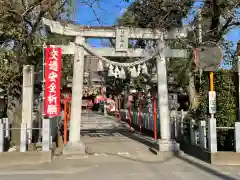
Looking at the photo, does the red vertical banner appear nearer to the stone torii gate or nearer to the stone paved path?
the stone torii gate

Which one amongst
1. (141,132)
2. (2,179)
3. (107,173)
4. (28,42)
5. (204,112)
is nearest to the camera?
(2,179)

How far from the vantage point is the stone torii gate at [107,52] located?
1217 cm

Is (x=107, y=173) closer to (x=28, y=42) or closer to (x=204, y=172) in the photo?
(x=204, y=172)

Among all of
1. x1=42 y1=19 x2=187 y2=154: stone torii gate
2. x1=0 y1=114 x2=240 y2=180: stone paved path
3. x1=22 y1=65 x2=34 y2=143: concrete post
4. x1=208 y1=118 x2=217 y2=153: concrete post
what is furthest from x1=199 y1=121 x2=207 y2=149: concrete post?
x1=22 y1=65 x2=34 y2=143: concrete post

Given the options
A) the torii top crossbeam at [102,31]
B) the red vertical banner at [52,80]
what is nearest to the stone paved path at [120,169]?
the red vertical banner at [52,80]

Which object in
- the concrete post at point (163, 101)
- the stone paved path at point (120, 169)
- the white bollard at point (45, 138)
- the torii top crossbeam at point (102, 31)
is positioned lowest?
the stone paved path at point (120, 169)

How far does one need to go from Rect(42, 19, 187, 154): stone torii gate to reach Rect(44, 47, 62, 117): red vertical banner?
559 millimetres

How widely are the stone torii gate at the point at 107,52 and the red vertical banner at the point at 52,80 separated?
A: 56cm

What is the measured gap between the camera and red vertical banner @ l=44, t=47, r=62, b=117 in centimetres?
1159

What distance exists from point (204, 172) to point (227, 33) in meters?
7.76

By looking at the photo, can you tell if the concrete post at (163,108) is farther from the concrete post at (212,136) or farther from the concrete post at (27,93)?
the concrete post at (27,93)

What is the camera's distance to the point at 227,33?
49.6 ft

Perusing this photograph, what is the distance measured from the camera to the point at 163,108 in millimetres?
12492

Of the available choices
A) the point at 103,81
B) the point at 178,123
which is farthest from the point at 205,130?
the point at 103,81
